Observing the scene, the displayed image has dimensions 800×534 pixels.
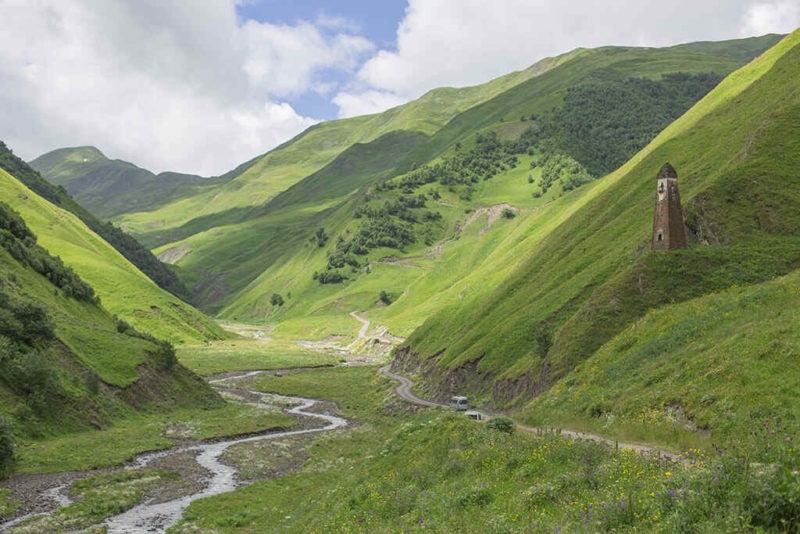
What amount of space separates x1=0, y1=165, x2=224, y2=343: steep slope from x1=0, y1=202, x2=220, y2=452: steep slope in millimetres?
58754

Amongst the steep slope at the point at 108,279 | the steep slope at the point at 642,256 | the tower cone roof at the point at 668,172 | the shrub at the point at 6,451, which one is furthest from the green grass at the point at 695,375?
the steep slope at the point at 108,279

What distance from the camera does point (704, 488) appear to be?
46.5ft

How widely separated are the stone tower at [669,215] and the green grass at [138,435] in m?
55.9

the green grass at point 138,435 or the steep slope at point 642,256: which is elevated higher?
the steep slope at point 642,256

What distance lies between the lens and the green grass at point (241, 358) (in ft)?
488

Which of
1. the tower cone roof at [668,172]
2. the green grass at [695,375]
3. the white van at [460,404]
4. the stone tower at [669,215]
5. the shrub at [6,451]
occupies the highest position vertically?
the tower cone roof at [668,172]

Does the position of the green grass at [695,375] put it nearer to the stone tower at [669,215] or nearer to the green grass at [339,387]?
the stone tower at [669,215]

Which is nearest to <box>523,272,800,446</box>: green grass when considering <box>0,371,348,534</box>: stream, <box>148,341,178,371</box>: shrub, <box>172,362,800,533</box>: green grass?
<box>172,362,800,533</box>: green grass

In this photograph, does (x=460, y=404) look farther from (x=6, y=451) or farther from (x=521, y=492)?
(x=521, y=492)

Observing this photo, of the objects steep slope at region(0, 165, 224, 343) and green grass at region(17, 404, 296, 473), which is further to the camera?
steep slope at region(0, 165, 224, 343)

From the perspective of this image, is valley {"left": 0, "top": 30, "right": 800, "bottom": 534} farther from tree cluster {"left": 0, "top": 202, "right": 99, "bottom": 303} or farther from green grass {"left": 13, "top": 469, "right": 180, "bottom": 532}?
tree cluster {"left": 0, "top": 202, "right": 99, "bottom": 303}

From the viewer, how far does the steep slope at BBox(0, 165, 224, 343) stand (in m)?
170

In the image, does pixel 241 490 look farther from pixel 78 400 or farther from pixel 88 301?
pixel 88 301

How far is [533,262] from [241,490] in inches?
3036
